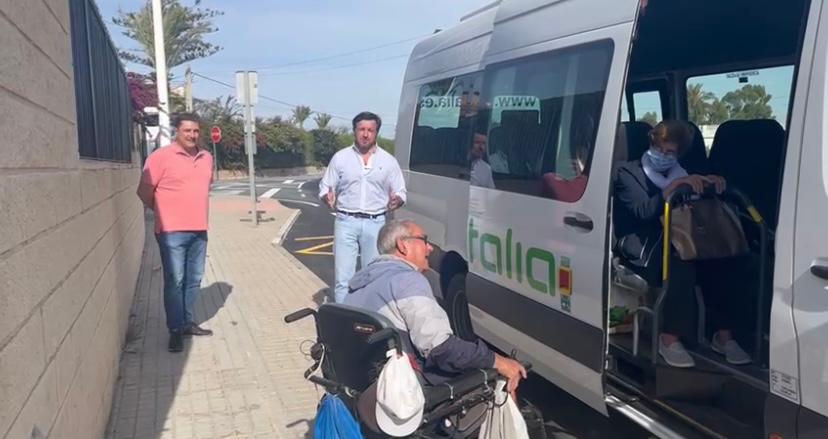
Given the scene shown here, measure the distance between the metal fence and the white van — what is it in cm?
250

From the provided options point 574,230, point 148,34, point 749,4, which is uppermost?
point 148,34

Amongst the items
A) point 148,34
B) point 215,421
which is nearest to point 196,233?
point 215,421

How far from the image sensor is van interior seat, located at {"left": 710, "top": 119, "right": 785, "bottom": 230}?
423cm

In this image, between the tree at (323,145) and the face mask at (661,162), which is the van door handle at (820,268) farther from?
the tree at (323,145)

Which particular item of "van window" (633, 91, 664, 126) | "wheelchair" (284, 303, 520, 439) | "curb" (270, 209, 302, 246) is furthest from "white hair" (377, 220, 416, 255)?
"curb" (270, 209, 302, 246)

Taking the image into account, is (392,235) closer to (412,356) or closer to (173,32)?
(412,356)

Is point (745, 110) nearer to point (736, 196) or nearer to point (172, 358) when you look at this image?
point (736, 196)

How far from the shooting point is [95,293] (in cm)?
393

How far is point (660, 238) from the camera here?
13.4 feet

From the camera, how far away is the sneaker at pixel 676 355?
370 centimetres

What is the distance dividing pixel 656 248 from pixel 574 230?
0.70m

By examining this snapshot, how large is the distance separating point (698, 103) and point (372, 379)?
12.1ft

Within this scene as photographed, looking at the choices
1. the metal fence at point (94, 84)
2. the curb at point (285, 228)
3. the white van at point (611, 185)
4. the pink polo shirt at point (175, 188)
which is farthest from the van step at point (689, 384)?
the curb at point (285, 228)

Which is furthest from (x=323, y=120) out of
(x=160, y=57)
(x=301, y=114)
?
(x=160, y=57)
